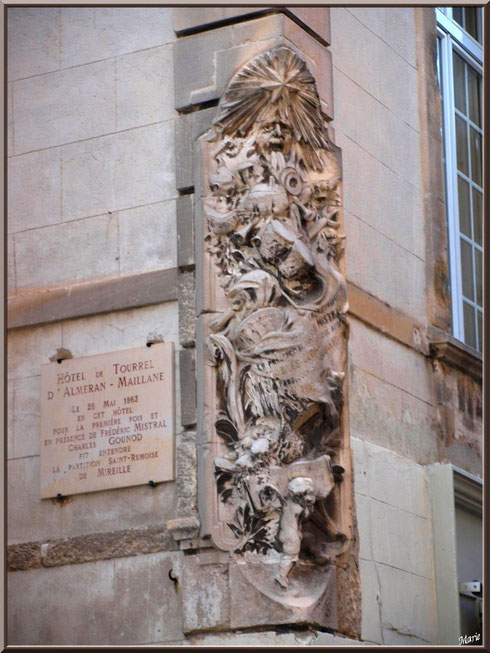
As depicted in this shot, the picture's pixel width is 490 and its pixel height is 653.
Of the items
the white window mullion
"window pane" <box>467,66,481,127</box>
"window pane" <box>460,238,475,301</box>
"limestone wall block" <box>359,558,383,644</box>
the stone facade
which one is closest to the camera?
the stone facade

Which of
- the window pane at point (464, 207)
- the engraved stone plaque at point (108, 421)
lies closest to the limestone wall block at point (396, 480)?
the engraved stone plaque at point (108, 421)

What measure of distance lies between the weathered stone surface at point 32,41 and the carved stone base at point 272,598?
3.21 meters

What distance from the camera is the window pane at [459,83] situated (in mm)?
11188

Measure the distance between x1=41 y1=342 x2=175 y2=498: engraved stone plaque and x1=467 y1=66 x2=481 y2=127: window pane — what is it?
4.07 meters

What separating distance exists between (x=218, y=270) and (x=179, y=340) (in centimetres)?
42

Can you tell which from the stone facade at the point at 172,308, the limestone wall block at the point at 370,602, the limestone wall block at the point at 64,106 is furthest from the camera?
the limestone wall block at the point at 64,106

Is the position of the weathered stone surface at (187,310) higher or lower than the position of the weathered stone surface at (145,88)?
lower

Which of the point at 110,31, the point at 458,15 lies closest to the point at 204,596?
the point at 110,31

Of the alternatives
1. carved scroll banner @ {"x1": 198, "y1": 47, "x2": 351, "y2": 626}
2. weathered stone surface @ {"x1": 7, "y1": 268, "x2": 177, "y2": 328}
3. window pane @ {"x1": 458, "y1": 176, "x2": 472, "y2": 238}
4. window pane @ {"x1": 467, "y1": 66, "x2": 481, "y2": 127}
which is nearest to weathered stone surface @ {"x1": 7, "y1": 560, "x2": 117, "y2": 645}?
carved scroll banner @ {"x1": 198, "y1": 47, "x2": 351, "y2": 626}

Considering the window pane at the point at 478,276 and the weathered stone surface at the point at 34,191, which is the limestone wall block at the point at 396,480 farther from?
the weathered stone surface at the point at 34,191

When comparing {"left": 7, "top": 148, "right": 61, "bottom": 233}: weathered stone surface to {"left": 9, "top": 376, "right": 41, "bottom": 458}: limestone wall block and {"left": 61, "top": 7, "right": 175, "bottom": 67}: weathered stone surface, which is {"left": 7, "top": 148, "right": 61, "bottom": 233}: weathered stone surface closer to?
{"left": 61, "top": 7, "right": 175, "bottom": 67}: weathered stone surface

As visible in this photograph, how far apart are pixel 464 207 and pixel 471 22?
1.51 m

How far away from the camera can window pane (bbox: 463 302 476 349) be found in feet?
35.2

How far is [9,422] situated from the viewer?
872cm
